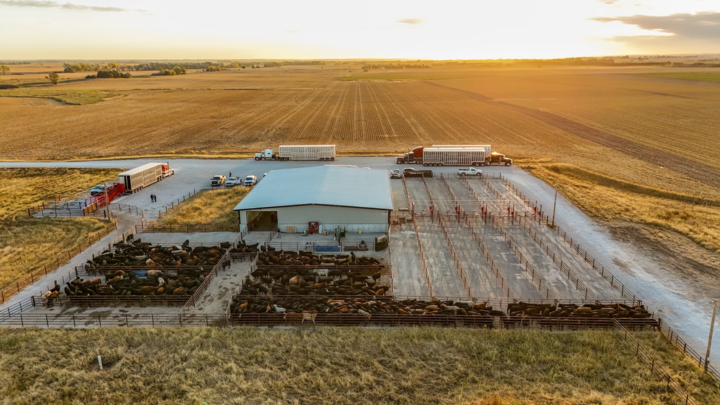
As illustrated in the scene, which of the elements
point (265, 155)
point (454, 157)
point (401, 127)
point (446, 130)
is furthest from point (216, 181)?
point (446, 130)

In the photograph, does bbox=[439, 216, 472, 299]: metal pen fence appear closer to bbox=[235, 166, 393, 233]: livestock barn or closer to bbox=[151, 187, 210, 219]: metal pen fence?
bbox=[235, 166, 393, 233]: livestock barn

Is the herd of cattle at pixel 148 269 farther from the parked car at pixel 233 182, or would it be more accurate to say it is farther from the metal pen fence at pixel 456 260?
Result: the parked car at pixel 233 182

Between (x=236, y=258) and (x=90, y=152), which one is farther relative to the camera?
(x=90, y=152)

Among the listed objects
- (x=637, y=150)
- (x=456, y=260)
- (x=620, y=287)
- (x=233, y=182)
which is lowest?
(x=620, y=287)

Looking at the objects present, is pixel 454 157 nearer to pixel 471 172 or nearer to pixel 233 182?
pixel 471 172

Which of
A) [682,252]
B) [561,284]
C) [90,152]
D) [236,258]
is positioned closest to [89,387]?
[236,258]

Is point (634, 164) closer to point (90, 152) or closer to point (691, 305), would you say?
point (691, 305)
